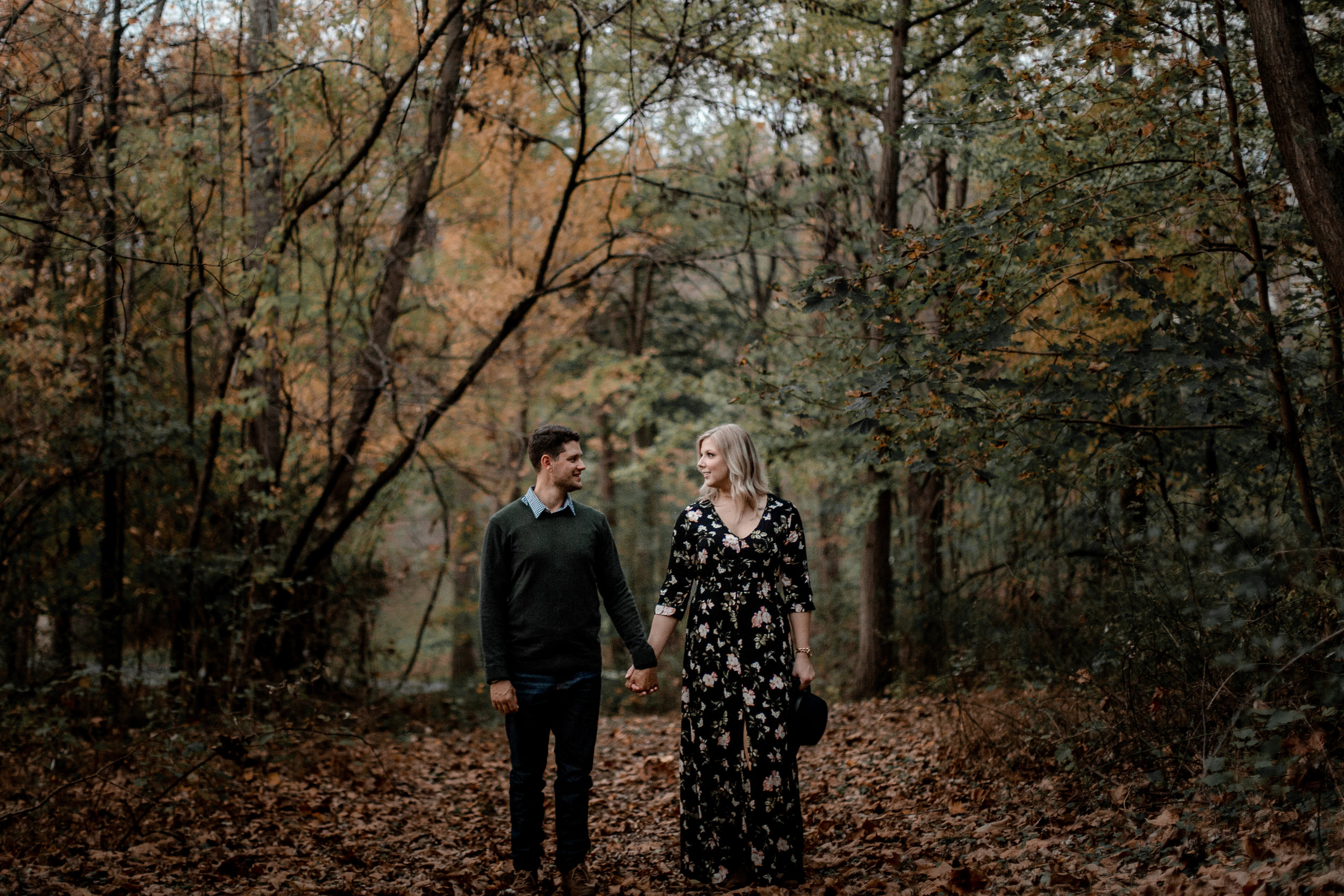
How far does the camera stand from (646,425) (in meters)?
19.5

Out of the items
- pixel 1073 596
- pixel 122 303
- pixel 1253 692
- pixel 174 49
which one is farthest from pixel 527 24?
pixel 1253 692

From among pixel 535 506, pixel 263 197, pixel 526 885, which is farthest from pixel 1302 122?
pixel 263 197

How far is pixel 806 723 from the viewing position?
4426 mm

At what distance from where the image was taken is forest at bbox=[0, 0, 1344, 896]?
4543 mm

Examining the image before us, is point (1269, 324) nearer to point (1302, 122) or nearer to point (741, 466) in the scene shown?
point (1302, 122)

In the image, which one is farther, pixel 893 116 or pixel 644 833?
pixel 893 116

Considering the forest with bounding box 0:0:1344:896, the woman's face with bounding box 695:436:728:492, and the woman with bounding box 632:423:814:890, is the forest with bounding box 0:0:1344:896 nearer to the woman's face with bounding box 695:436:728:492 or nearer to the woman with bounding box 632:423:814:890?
the woman with bounding box 632:423:814:890

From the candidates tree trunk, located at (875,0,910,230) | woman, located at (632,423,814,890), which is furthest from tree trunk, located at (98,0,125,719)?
tree trunk, located at (875,0,910,230)

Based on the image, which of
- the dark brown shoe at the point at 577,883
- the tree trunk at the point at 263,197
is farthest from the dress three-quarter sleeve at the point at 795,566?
the tree trunk at the point at 263,197

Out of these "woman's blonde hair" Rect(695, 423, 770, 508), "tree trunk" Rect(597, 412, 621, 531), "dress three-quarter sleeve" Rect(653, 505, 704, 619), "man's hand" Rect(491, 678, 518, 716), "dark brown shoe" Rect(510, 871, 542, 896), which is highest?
"tree trunk" Rect(597, 412, 621, 531)

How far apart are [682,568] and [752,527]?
42 centimetres

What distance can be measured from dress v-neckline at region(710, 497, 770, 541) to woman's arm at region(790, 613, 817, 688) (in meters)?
0.46

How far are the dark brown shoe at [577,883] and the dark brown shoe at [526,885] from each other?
0.44ft

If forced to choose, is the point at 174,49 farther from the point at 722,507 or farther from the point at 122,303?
the point at 722,507
